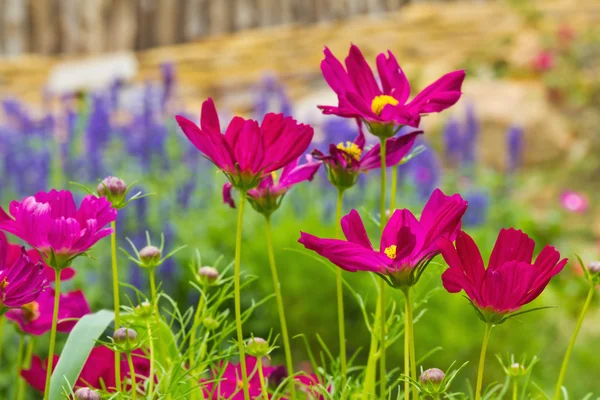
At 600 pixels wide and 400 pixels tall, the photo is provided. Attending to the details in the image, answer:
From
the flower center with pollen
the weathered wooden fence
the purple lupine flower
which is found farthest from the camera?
the weathered wooden fence

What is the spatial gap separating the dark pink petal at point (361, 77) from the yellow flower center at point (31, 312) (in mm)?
310

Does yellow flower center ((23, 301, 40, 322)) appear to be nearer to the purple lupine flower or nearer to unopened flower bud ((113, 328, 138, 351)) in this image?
unopened flower bud ((113, 328, 138, 351))

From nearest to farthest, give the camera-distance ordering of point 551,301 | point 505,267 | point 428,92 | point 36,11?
point 505,267, point 428,92, point 551,301, point 36,11

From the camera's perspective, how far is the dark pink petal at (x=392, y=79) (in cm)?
66

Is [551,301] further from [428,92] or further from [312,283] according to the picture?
[428,92]

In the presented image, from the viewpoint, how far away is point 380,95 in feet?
2.11

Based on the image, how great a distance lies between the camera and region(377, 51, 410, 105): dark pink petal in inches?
26.1

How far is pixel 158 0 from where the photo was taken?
20.8ft

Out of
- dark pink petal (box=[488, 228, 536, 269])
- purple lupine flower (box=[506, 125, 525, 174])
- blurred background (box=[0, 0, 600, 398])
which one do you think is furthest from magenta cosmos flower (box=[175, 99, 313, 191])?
purple lupine flower (box=[506, 125, 525, 174])

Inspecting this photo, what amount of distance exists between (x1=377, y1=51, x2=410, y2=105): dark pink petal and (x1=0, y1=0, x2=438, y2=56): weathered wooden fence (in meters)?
5.91

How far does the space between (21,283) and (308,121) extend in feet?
9.25

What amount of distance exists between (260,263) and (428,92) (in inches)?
69.3

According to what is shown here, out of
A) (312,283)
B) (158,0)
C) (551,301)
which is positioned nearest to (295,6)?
(158,0)

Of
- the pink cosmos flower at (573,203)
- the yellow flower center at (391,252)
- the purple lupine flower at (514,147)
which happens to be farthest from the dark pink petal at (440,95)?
the pink cosmos flower at (573,203)
